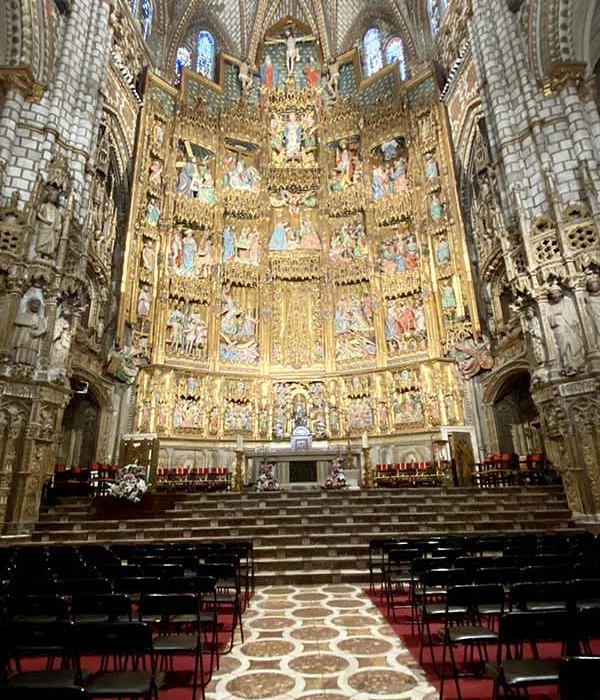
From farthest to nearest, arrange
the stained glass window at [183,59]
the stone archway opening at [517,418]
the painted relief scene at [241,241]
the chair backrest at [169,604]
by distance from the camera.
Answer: the stained glass window at [183,59] < the painted relief scene at [241,241] < the stone archway opening at [517,418] < the chair backrest at [169,604]

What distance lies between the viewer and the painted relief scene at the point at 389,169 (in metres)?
23.6

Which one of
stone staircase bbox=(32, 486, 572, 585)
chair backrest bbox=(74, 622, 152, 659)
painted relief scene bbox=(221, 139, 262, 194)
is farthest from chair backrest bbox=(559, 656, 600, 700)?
painted relief scene bbox=(221, 139, 262, 194)

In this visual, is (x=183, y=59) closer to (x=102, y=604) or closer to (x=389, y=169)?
(x=389, y=169)

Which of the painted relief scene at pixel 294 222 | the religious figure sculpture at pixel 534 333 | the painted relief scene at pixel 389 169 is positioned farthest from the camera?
the painted relief scene at pixel 294 222

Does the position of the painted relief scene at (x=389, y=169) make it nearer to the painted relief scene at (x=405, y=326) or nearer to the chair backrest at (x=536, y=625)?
the painted relief scene at (x=405, y=326)

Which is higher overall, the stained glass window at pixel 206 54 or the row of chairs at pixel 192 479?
the stained glass window at pixel 206 54

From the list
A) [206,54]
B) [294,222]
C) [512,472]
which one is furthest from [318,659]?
[206,54]

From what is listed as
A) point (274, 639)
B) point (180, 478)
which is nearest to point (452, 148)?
point (180, 478)

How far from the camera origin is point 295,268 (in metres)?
23.4

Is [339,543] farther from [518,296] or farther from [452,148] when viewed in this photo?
[452,148]

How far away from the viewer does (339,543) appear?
1026cm

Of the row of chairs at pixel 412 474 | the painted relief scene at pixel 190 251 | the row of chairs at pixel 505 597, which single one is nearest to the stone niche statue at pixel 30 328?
the painted relief scene at pixel 190 251

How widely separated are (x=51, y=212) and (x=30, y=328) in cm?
362

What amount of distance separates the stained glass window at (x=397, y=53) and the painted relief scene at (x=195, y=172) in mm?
11989
